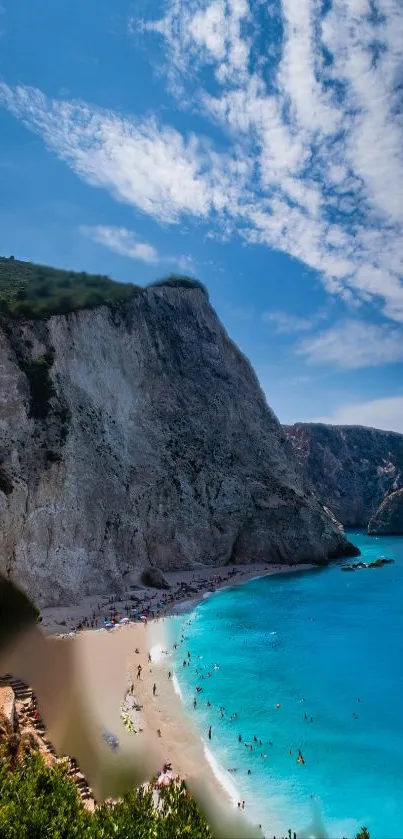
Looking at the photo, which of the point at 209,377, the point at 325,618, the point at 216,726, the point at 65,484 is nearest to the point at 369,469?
the point at 209,377

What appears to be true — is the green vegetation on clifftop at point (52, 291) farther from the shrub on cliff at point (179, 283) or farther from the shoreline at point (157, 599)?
the shoreline at point (157, 599)

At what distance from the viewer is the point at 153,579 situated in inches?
2285

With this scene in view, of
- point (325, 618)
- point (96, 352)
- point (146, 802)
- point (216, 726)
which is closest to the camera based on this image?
point (146, 802)

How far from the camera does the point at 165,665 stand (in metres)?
37.7

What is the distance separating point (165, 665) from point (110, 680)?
606 centimetres

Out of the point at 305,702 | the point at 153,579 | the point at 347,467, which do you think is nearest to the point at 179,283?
the point at 153,579

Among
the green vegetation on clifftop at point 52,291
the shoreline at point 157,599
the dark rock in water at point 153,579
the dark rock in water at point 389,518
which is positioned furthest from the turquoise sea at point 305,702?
the dark rock in water at point 389,518

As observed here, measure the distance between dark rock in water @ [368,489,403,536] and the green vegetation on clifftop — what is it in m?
94.3

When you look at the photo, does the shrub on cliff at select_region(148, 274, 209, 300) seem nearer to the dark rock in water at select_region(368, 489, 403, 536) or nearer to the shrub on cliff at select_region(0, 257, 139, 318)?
the shrub on cliff at select_region(0, 257, 139, 318)

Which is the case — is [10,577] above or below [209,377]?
below

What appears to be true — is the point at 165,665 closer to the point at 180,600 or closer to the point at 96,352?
the point at 180,600

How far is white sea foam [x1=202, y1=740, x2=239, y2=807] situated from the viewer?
21.6m

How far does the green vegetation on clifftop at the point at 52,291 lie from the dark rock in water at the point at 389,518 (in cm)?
9426

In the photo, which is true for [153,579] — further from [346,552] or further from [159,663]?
[346,552]
